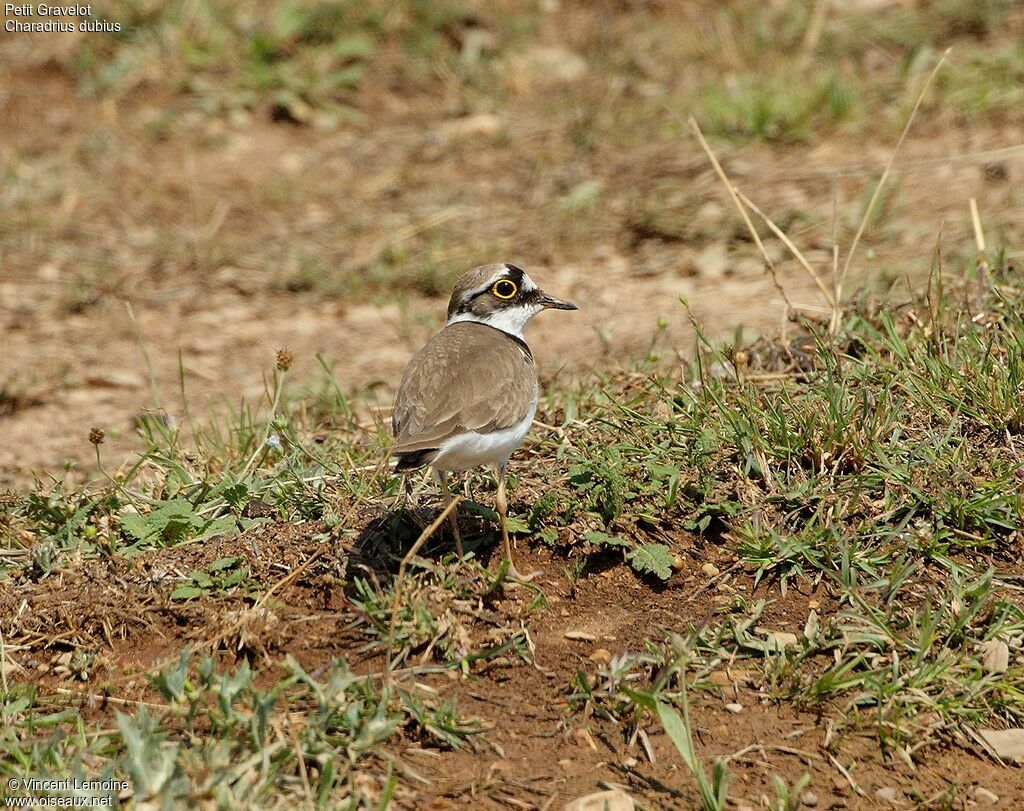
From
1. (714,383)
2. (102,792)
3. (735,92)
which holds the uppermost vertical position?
(735,92)

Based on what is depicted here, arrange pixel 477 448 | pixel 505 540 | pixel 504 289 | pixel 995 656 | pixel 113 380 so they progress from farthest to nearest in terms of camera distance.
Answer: pixel 113 380 → pixel 504 289 → pixel 505 540 → pixel 477 448 → pixel 995 656

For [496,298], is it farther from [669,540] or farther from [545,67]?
[545,67]

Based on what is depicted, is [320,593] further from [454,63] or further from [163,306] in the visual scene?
[454,63]

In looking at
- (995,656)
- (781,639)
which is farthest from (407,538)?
(995,656)

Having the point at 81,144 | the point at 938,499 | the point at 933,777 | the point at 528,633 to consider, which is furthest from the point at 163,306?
the point at 933,777

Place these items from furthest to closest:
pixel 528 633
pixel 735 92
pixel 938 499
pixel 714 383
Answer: pixel 735 92 → pixel 714 383 → pixel 938 499 → pixel 528 633

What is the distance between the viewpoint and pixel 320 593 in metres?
5.03

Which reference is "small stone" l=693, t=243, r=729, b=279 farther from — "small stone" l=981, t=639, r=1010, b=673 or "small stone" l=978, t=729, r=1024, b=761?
"small stone" l=978, t=729, r=1024, b=761

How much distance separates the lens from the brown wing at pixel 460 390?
4.95 metres

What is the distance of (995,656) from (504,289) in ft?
9.11

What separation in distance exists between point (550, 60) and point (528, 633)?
24.8 feet

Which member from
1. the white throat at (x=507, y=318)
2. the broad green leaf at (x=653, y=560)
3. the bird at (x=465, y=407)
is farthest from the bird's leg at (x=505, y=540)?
the white throat at (x=507, y=318)

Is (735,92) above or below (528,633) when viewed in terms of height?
above

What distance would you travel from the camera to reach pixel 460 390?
5.14 m
